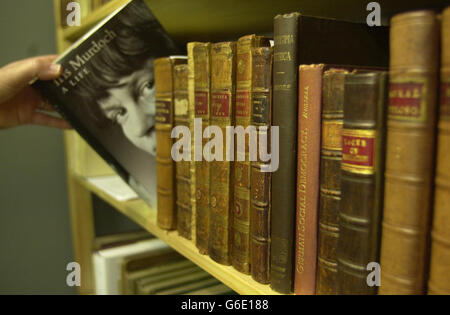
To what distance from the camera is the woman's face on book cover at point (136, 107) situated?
0.82 m

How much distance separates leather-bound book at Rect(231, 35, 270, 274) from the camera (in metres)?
0.51

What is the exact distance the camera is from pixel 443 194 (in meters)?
0.35

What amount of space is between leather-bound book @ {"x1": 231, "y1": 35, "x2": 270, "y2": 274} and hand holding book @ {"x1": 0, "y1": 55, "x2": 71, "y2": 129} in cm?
41

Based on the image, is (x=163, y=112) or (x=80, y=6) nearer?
(x=163, y=112)

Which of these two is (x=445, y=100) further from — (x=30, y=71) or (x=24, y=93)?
(x=24, y=93)

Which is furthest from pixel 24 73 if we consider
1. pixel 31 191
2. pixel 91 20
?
pixel 31 191

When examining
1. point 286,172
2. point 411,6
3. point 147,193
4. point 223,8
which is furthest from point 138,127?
point 411,6

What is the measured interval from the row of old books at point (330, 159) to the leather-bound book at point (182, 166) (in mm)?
18

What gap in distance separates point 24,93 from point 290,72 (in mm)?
862

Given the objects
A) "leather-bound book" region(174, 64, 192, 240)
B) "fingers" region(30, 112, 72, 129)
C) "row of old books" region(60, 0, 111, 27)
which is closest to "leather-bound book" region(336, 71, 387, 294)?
"leather-bound book" region(174, 64, 192, 240)

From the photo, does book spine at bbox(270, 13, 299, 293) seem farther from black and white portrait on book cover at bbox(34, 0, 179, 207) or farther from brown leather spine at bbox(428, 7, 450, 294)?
black and white portrait on book cover at bbox(34, 0, 179, 207)

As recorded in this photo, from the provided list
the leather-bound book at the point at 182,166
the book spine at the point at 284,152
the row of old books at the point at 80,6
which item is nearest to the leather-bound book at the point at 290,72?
the book spine at the point at 284,152

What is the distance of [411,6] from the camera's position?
55 cm
